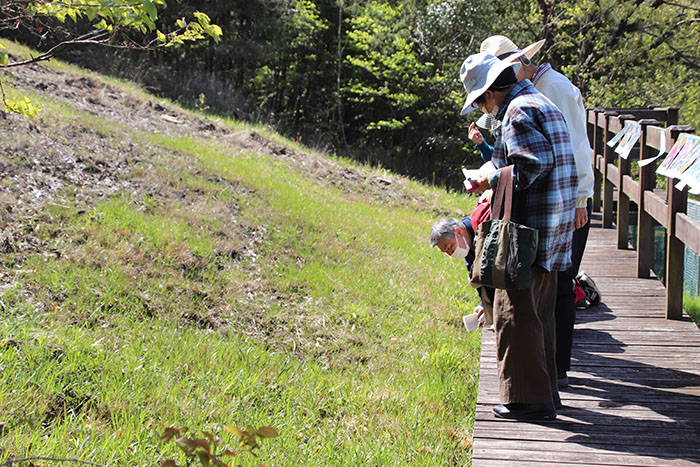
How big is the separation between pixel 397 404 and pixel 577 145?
7.22 feet

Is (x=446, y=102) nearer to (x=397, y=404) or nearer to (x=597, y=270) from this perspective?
(x=597, y=270)

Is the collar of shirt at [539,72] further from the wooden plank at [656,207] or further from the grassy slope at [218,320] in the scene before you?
the grassy slope at [218,320]

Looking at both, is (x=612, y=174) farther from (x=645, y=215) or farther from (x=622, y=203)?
(x=645, y=215)

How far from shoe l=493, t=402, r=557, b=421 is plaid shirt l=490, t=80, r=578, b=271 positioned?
78cm

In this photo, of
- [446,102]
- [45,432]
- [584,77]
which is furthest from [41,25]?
[446,102]

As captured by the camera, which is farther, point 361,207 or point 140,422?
point 361,207

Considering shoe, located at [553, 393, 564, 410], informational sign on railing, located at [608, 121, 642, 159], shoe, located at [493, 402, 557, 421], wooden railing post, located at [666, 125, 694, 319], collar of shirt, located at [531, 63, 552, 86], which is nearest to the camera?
shoe, located at [493, 402, 557, 421]

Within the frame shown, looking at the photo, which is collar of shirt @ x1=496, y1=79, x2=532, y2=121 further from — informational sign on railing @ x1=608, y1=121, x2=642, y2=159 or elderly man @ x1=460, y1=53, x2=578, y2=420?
informational sign on railing @ x1=608, y1=121, x2=642, y2=159

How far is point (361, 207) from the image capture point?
12.1 meters

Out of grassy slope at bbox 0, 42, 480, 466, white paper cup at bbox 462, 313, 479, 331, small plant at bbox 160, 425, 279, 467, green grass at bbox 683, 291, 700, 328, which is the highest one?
small plant at bbox 160, 425, 279, 467

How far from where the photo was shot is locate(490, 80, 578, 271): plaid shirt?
10.6ft

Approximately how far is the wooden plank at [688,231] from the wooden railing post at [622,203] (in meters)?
1.84

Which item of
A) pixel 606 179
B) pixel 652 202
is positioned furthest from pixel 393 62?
pixel 652 202

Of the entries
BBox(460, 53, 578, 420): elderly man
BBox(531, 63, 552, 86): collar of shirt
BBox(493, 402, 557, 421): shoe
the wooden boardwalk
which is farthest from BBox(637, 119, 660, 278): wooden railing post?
BBox(493, 402, 557, 421): shoe
